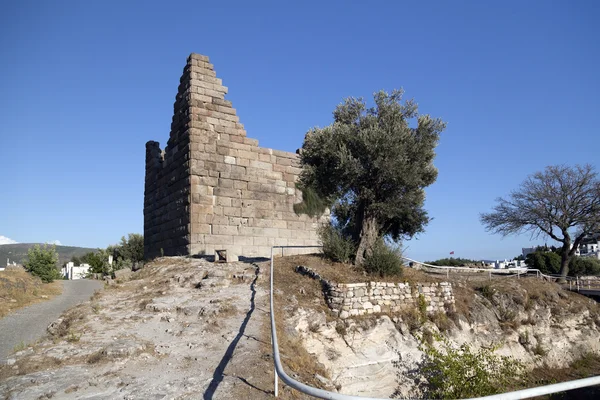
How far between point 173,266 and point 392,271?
7.46 m

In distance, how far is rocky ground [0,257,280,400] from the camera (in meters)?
6.69

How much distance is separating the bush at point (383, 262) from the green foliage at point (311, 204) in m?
6.17

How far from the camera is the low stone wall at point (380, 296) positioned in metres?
12.3

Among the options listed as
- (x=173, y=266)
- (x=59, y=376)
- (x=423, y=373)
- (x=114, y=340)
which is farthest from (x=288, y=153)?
(x=59, y=376)

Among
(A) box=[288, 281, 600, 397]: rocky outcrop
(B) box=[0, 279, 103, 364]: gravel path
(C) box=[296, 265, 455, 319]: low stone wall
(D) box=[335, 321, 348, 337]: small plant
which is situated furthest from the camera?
(C) box=[296, 265, 455, 319]: low stone wall

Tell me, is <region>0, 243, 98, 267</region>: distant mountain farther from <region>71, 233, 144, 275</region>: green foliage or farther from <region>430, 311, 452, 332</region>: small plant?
<region>430, 311, 452, 332</region>: small plant

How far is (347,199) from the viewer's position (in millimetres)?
15977

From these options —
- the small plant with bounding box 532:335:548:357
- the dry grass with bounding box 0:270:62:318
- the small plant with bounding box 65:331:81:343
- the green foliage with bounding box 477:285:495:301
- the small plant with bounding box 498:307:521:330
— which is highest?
the dry grass with bounding box 0:270:62:318

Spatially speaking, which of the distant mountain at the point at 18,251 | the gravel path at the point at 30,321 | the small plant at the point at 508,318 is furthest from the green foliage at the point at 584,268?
the distant mountain at the point at 18,251

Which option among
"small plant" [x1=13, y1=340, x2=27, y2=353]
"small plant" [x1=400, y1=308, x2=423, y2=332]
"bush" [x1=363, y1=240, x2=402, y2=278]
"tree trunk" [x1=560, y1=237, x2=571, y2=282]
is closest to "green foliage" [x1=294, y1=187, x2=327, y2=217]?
"bush" [x1=363, y1=240, x2=402, y2=278]

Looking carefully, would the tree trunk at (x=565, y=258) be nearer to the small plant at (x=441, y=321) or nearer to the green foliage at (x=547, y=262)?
the green foliage at (x=547, y=262)

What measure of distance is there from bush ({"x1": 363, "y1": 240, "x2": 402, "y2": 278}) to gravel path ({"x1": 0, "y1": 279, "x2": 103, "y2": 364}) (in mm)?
8819

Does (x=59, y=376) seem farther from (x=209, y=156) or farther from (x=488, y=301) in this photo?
(x=488, y=301)

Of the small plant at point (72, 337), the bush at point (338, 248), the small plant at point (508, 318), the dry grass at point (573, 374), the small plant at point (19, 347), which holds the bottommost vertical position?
the dry grass at point (573, 374)
